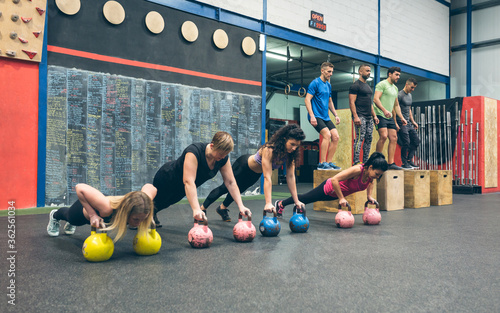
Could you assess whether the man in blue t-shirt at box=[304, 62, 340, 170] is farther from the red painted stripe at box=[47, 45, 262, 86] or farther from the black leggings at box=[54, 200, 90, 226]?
the black leggings at box=[54, 200, 90, 226]

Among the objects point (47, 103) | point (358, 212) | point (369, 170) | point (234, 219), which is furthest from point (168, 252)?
point (47, 103)

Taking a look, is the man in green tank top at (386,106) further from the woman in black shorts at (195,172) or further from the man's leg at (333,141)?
the woman in black shorts at (195,172)

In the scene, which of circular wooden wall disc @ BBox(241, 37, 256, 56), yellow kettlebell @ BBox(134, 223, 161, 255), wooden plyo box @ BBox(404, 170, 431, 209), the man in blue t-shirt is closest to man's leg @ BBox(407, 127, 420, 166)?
wooden plyo box @ BBox(404, 170, 431, 209)

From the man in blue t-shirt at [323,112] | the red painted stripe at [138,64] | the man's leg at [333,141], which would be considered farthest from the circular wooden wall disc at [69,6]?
the man's leg at [333,141]

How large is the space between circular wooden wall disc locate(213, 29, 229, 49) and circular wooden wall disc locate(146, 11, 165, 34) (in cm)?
93

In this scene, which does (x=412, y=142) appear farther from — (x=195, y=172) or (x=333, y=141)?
(x=195, y=172)

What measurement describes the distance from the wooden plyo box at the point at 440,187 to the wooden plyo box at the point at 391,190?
1.01m

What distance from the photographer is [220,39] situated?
247 inches

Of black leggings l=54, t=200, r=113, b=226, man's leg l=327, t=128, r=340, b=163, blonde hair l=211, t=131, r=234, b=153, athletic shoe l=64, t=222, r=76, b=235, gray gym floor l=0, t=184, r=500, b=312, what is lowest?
gray gym floor l=0, t=184, r=500, b=312

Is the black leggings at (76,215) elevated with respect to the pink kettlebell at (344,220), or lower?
elevated

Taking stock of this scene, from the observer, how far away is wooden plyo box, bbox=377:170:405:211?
5.04 metres

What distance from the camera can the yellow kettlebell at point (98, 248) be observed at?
2.22 m

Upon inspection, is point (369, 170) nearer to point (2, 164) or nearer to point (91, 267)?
point (91, 267)

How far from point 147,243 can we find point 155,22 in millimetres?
4062
